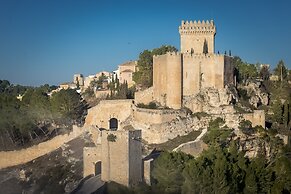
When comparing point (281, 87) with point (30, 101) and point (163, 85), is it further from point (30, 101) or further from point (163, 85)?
point (30, 101)

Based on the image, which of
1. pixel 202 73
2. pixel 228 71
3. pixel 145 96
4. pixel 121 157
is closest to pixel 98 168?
pixel 121 157

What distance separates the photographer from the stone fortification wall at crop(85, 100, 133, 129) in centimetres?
4035

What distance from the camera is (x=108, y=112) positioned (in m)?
41.2

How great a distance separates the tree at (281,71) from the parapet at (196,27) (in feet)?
53.2

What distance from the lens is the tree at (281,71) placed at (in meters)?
51.9

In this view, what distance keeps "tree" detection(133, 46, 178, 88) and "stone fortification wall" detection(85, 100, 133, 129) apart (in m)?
6.78

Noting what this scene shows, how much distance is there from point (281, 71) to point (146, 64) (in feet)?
48.0

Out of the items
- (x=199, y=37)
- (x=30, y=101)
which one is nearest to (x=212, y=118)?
(x=199, y=37)

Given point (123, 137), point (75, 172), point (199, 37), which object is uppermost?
point (199, 37)

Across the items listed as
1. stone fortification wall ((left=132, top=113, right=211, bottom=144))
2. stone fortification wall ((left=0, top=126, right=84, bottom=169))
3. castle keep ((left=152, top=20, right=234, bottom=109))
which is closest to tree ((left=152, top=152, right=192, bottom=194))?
stone fortification wall ((left=132, top=113, right=211, bottom=144))

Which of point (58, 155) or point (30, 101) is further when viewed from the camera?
point (30, 101)

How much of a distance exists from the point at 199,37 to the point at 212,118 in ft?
23.8

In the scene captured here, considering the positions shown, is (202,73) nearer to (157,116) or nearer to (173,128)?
(157,116)

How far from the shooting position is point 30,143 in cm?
4409
